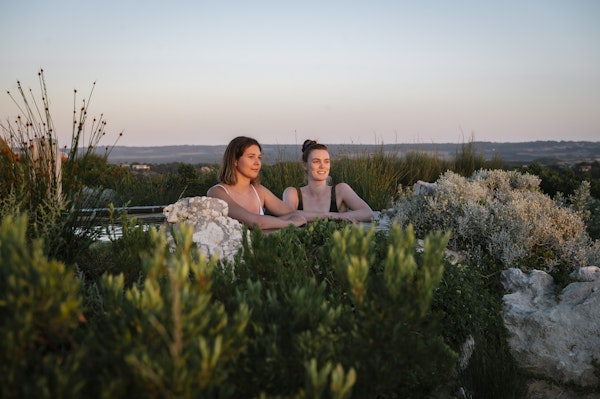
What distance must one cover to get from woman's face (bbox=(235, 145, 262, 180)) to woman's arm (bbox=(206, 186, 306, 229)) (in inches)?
12.8

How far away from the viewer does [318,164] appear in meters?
7.42

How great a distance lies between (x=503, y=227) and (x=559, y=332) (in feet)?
5.02

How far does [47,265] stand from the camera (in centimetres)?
193

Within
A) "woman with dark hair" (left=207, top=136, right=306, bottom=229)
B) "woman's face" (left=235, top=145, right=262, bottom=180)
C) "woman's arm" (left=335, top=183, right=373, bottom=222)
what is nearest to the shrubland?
"woman with dark hair" (left=207, top=136, right=306, bottom=229)

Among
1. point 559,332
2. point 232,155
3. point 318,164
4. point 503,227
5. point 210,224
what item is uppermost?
point 232,155

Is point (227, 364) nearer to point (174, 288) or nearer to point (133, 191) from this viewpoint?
point (174, 288)

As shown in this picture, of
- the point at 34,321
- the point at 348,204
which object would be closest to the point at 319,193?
the point at 348,204

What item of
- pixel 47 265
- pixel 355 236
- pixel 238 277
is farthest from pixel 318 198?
pixel 47 265

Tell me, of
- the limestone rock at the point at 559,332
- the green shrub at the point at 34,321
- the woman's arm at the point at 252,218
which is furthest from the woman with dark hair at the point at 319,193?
the green shrub at the point at 34,321

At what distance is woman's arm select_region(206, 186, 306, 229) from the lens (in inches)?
244

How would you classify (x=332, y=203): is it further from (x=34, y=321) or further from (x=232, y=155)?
(x=34, y=321)

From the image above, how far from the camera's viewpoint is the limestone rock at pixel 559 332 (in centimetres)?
438

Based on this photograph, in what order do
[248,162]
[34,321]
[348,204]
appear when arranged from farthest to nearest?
[348,204] → [248,162] → [34,321]

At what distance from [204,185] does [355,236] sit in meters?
12.0
